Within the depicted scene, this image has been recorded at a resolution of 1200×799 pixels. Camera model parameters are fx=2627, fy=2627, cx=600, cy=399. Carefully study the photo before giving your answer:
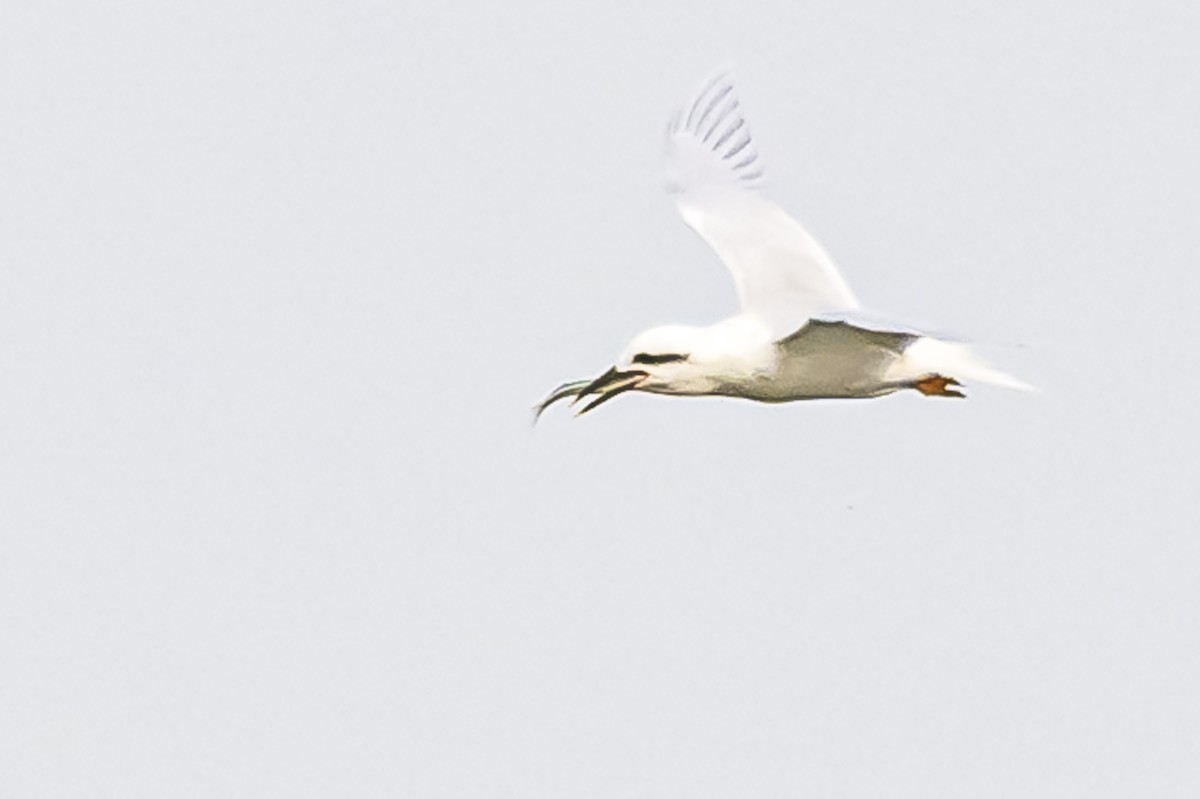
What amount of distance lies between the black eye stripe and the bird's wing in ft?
1.77

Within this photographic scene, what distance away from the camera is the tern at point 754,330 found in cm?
1145

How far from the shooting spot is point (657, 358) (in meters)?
11.7

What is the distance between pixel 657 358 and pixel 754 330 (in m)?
0.45

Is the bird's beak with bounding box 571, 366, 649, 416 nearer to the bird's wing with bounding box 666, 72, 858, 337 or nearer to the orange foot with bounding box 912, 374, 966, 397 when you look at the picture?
the bird's wing with bounding box 666, 72, 858, 337

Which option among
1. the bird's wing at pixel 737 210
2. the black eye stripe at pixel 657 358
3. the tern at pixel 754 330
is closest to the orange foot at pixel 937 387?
the tern at pixel 754 330

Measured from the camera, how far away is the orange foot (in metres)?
12.0

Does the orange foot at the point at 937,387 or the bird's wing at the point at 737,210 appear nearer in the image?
the orange foot at the point at 937,387

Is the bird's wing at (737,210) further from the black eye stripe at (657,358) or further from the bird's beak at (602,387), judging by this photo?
the bird's beak at (602,387)

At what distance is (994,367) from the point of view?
12.0 meters

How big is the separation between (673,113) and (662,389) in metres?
1.72

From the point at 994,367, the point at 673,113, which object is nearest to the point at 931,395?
the point at 994,367

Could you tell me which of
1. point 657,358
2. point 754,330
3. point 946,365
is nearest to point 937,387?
point 946,365

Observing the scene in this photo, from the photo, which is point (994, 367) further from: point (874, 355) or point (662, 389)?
point (662, 389)

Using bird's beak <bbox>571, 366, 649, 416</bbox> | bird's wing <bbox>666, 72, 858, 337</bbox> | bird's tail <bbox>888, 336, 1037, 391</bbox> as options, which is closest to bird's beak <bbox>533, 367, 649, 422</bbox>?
bird's beak <bbox>571, 366, 649, 416</bbox>
